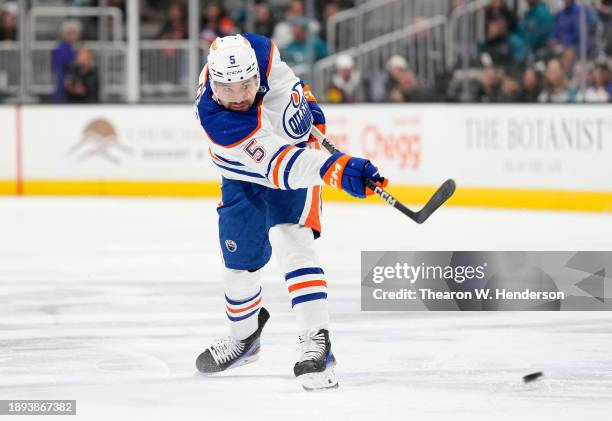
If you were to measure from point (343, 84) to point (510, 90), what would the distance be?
170cm

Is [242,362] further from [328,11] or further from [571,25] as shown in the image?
[328,11]

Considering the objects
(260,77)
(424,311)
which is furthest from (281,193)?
(424,311)

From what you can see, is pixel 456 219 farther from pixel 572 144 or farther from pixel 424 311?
pixel 424 311

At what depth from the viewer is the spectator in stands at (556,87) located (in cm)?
1036

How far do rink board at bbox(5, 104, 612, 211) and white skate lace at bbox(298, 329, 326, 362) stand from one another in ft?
15.1

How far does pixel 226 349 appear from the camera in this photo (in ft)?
14.8

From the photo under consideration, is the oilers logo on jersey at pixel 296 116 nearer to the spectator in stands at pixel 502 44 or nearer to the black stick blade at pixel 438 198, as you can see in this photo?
the black stick blade at pixel 438 198

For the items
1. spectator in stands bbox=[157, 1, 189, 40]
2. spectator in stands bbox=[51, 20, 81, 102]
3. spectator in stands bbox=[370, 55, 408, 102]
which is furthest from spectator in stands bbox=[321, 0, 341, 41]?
spectator in stands bbox=[51, 20, 81, 102]

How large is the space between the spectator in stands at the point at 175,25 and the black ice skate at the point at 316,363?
910 centimetres

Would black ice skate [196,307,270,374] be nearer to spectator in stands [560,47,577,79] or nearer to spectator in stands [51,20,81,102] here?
spectator in stands [560,47,577,79]

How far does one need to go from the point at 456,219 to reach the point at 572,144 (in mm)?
1182

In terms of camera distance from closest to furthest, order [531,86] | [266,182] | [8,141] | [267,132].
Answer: [267,132]
[266,182]
[531,86]
[8,141]

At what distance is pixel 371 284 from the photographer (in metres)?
6.28

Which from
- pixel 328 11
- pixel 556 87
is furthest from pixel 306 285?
pixel 328 11
